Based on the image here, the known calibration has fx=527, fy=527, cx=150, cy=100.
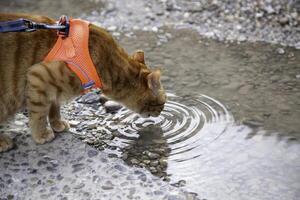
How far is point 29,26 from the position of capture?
3.87 m

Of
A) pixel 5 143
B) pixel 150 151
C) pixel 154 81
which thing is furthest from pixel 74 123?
pixel 154 81

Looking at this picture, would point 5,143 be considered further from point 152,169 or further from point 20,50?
point 152,169

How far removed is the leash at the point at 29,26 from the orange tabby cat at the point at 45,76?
114 millimetres

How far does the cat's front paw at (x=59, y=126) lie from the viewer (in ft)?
14.9

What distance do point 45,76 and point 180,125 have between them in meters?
1.37

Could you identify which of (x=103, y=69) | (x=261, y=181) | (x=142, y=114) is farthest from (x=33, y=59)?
(x=261, y=181)

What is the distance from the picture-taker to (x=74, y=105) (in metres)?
5.16

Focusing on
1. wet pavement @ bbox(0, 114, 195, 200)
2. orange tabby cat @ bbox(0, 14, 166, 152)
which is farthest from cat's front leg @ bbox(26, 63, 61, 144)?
wet pavement @ bbox(0, 114, 195, 200)

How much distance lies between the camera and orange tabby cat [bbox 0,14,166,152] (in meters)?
4.04

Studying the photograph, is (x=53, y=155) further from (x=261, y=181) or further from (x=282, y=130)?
(x=282, y=130)

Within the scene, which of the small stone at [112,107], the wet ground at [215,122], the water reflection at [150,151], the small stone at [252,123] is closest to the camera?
the wet ground at [215,122]

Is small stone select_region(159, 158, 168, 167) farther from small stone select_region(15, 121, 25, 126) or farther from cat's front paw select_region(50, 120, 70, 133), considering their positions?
small stone select_region(15, 121, 25, 126)

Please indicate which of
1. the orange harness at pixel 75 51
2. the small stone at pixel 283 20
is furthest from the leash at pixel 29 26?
the small stone at pixel 283 20

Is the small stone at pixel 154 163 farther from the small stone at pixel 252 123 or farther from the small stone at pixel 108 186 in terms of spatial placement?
the small stone at pixel 252 123
